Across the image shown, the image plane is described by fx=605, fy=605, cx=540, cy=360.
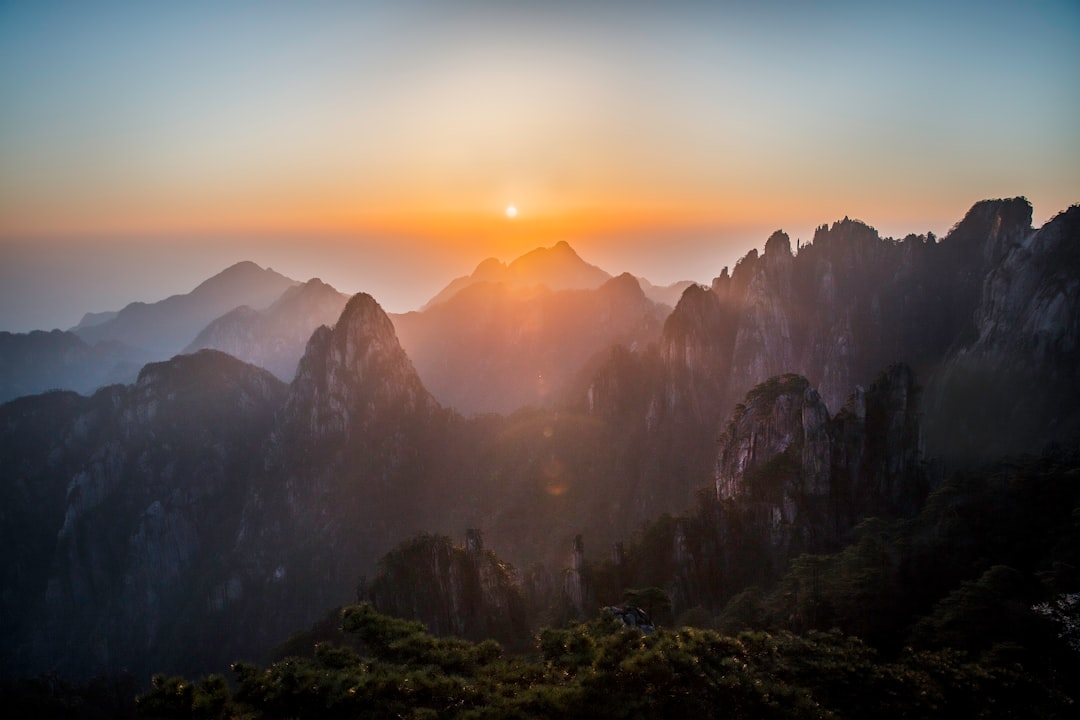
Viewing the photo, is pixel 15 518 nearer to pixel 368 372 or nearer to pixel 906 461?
pixel 368 372

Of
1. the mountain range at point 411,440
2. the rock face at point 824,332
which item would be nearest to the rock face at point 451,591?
the mountain range at point 411,440

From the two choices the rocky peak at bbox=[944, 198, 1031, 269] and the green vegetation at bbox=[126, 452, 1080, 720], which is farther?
the rocky peak at bbox=[944, 198, 1031, 269]

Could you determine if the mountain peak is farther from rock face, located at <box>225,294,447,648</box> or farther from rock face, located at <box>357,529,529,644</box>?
rock face, located at <box>357,529,529,644</box>

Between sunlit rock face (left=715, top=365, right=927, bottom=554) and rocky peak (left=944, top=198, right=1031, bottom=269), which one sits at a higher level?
rocky peak (left=944, top=198, right=1031, bottom=269)

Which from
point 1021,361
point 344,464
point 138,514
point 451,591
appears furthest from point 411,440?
point 1021,361

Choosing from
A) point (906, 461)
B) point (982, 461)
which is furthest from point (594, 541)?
point (982, 461)

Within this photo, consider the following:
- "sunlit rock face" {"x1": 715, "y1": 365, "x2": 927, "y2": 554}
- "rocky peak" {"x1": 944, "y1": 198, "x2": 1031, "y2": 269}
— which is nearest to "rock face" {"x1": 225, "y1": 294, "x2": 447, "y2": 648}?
"sunlit rock face" {"x1": 715, "y1": 365, "x2": 927, "y2": 554}
